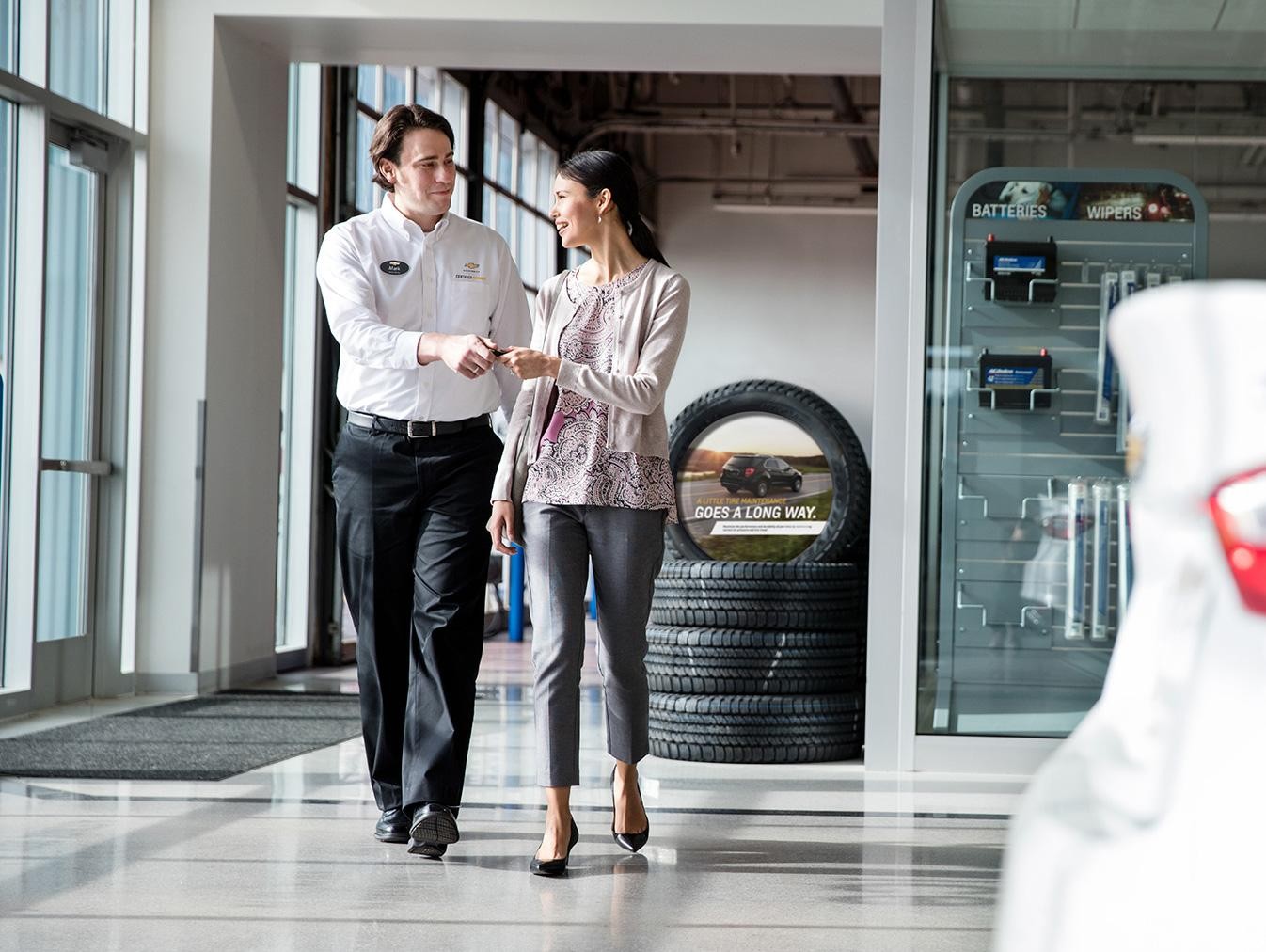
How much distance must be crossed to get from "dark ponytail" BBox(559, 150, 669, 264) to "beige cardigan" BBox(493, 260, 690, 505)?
0.20ft

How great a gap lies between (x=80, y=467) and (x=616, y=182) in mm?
3250

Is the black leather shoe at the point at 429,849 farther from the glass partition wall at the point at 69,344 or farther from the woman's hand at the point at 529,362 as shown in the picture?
the glass partition wall at the point at 69,344

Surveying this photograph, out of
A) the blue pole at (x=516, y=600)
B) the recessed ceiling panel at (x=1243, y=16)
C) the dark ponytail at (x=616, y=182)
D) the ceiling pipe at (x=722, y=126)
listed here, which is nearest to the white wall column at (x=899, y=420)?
the recessed ceiling panel at (x=1243, y=16)

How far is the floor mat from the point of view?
3914 mm

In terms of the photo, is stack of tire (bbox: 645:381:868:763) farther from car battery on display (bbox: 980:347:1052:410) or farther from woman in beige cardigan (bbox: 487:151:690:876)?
woman in beige cardigan (bbox: 487:151:690:876)

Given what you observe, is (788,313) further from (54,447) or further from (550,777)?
(550,777)

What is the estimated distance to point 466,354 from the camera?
8.87 feet

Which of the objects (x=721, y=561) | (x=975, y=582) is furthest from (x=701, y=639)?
(x=975, y=582)

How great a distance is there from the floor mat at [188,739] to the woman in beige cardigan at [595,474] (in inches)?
54.5

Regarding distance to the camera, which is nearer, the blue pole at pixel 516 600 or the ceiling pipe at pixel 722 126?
the blue pole at pixel 516 600

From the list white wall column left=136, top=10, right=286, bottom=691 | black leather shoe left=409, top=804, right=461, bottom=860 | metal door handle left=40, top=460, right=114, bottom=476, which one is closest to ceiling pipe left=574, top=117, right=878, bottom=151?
white wall column left=136, top=10, right=286, bottom=691

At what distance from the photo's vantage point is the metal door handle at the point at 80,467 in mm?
5309

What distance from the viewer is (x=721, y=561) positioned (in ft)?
14.6

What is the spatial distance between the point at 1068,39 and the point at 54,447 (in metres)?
3.68
